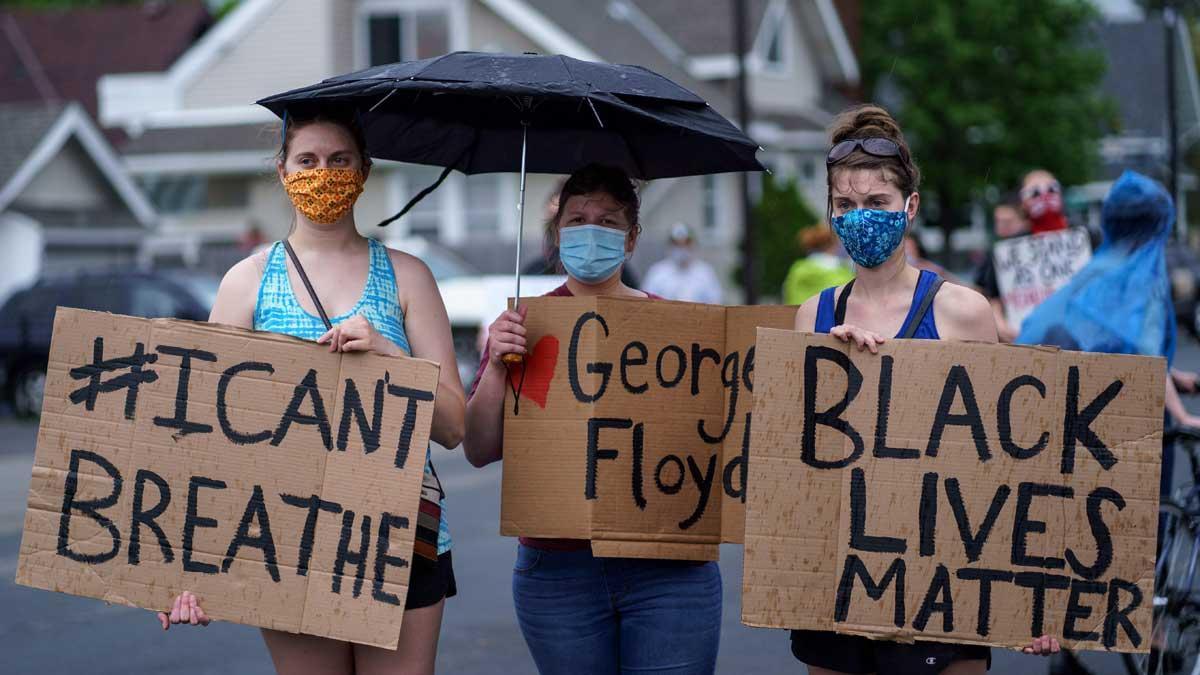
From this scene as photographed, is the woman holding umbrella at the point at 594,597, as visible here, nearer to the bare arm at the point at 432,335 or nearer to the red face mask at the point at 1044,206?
the bare arm at the point at 432,335

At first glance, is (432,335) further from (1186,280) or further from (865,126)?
(1186,280)

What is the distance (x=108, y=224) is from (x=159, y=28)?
17.5 meters

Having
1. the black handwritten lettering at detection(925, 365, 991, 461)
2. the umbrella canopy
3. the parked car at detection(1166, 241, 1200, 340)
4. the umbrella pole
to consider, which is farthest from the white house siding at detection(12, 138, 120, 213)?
the black handwritten lettering at detection(925, 365, 991, 461)

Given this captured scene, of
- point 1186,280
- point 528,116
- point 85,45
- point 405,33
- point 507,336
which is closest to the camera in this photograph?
point 507,336

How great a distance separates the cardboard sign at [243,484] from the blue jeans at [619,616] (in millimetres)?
537

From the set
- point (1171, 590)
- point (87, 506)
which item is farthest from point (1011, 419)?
point (1171, 590)

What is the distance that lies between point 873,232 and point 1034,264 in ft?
17.1

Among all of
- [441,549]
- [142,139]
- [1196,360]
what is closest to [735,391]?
[441,549]

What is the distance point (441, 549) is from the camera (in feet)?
12.7

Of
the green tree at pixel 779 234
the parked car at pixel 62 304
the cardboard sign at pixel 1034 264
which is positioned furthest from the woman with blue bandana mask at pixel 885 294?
the green tree at pixel 779 234

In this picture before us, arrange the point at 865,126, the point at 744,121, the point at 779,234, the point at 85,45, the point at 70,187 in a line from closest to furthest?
the point at 865,126, the point at 744,121, the point at 779,234, the point at 70,187, the point at 85,45

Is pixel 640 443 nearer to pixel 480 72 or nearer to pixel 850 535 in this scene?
pixel 850 535

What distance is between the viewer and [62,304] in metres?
20.3

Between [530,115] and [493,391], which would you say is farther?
[530,115]
